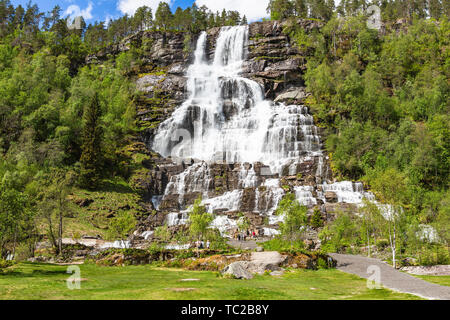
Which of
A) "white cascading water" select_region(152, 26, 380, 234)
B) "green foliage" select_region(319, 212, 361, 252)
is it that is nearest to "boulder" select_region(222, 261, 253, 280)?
"green foliage" select_region(319, 212, 361, 252)

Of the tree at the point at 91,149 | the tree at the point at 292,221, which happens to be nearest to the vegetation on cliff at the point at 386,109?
the tree at the point at 292,221

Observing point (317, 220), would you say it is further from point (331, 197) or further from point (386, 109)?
point (386, 109)

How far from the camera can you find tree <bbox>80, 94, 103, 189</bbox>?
163 ft

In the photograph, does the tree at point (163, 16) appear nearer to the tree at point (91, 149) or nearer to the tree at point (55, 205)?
the tree at point (91, 149)

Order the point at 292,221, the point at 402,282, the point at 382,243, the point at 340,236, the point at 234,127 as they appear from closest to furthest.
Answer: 1. the point at 402,282
2. the point at 292,221
3. the point at 382,243
4. the point at 340,236
5. the point at 234,127

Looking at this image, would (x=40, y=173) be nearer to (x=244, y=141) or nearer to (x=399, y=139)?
(x=244, y=141)

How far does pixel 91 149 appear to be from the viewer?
51594mm

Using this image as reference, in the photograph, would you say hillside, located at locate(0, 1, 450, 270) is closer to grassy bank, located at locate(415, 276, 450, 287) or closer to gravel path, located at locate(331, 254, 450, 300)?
gravel path, located at locate(331, 254, 450, 300)

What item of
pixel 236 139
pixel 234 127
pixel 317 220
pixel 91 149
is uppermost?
pixel 234 127

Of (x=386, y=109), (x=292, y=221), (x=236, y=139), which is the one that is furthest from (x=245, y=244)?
(x=386, y=109)

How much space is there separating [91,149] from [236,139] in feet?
82.1

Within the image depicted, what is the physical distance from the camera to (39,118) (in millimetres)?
54594
